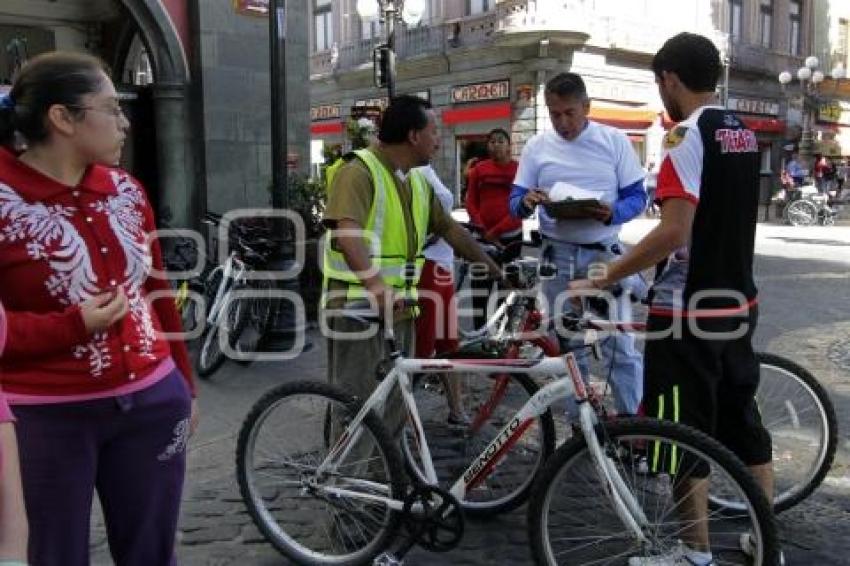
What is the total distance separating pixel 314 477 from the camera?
3414mm

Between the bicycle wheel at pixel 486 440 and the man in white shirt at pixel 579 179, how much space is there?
0.87m

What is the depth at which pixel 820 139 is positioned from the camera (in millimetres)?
35938

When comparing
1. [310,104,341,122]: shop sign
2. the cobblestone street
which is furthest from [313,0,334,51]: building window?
the cobblestone street

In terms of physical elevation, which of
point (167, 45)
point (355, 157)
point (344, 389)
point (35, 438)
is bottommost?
point (344, 389)

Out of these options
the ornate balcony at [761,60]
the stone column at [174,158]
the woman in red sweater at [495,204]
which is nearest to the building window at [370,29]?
the ornate balcony at [761,60]

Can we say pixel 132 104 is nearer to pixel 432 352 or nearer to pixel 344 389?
pixel 432 352

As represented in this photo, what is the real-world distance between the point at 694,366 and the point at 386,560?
138 cm

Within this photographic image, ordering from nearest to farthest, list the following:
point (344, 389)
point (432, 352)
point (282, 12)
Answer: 1. point (344, 389)
2. point (432, 352)
3. point (282, 12)

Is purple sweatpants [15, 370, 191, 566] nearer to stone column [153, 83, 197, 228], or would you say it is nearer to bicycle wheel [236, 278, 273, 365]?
bicycle wheel [236, 278, 273, 365]

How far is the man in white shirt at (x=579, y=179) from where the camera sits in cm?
454

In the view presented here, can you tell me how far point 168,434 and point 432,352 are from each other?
2.61 metres

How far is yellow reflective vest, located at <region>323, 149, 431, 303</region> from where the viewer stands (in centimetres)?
339

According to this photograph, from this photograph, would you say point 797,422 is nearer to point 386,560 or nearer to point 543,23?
point 386,560

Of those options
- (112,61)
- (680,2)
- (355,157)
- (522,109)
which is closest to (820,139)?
(680,2)
